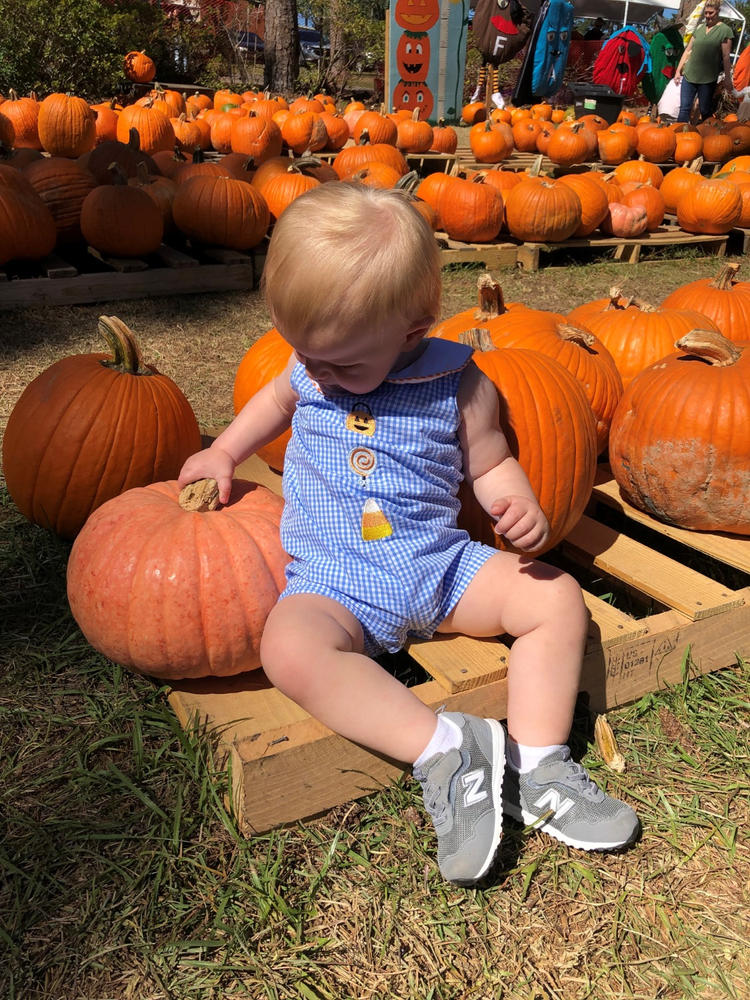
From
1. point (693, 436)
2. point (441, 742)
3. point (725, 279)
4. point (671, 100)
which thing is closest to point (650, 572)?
point (693, 436)

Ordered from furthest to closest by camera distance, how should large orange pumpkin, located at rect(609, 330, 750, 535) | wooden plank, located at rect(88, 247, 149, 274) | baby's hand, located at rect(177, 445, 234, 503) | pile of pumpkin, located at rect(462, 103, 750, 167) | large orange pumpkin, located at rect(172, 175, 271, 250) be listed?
pile of pumpkin, located at rect(462, 103, 750, 167), large orange pumpkin, located at rect(172, 175, 271, 250), wooden plank, located at rect(88, 247, 149, 274), large orange pumpkin, located at rect(609, 330, 750, 535), baby's hand, located at rect(177, 445, 234, 503)

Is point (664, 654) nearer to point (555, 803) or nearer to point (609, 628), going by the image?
point (609, 628)

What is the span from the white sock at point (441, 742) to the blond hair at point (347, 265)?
2.67ft

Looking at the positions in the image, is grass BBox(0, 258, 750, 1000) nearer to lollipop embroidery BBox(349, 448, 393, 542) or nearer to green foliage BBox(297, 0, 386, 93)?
lollipop embroidery BBox(349, 448, 393, 542)

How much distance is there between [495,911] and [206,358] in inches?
137

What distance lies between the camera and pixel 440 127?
9.70 metres

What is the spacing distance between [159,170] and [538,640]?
6.23 m

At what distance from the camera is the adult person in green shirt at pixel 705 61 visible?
12.3m

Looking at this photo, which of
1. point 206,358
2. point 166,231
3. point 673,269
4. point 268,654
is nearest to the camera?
point 268,654

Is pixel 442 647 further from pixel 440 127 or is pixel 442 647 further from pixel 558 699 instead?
pixel 440 127

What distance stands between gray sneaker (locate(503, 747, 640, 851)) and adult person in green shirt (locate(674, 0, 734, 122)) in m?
13.7

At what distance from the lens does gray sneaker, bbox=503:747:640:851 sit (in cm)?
164

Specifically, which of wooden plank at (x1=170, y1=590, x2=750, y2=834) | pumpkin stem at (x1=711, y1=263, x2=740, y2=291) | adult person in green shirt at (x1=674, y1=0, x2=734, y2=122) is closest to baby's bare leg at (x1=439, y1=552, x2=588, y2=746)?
wooden plank at (x1=170, y1=590, x2=750, y2=834)

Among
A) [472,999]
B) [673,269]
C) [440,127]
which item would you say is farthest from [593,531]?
[440,127]
